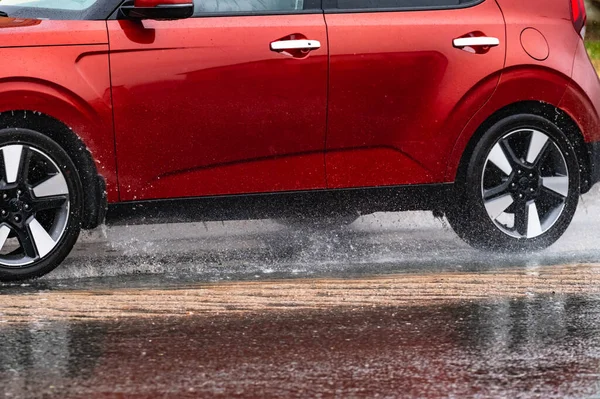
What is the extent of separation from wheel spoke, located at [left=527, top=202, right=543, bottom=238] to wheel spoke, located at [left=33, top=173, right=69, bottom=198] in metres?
2.61

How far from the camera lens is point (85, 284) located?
6.72 meters

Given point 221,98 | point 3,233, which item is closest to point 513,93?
point 221,98

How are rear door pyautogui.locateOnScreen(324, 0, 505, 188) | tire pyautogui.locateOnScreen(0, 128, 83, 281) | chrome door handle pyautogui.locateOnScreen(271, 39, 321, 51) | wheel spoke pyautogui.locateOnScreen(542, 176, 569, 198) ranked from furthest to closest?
wheel spoke pyautogui.locateOnScreen(542, 176, 569, 198) < rear door pyautogui.locateOnScreen(324, 0, 505, 188) < chrome door handle pyautogui.locateOnScreen(271, 39, 321, 51) < tire pyautogui.locateOnScreen(0, 128, 83, 281)

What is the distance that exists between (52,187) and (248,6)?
1.39 meters

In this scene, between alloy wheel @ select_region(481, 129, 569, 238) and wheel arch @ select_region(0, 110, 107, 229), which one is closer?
wheel arch @ select_region(0, 110, 107, 229)

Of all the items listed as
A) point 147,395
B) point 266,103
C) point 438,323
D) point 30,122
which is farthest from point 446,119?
point 147,395

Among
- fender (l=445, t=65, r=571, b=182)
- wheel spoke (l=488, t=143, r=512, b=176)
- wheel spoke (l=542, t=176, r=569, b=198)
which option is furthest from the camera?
wheel spoke (l=542, t=176, r=569, b=198)

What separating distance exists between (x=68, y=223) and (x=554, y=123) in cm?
283

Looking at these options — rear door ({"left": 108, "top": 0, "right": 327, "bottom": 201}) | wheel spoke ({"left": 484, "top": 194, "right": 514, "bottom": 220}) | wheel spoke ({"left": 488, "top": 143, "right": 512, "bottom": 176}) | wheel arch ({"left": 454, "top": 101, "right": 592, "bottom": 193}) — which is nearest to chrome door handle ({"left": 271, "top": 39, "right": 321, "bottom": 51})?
rear door ({"left": 108, "top": 0, "right": 327, "bottom": 201})

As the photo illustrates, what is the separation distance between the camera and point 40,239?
263 inches

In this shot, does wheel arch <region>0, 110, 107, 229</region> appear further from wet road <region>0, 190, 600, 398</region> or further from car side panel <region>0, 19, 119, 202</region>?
wet road <region>0, 190, 600, 398</region>

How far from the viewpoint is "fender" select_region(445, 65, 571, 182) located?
7305 mm

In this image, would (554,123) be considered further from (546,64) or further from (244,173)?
(244,173)

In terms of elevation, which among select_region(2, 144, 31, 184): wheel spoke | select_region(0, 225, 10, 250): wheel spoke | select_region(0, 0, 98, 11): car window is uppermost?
select_region(0, 0, 98, 11): car window
